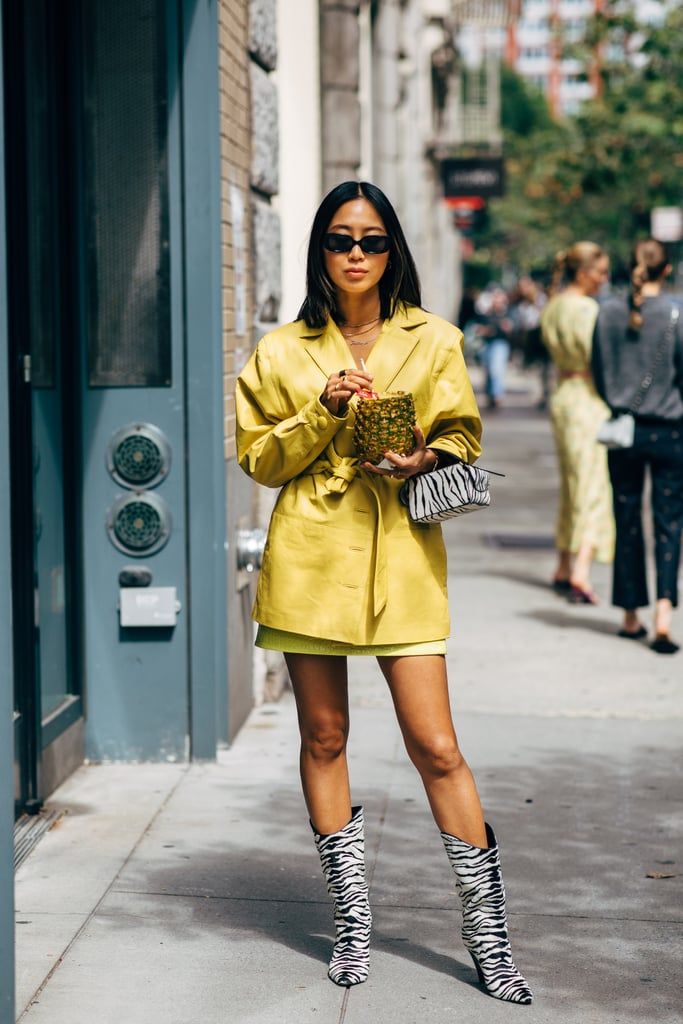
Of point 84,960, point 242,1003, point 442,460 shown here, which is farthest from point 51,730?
point 442,460

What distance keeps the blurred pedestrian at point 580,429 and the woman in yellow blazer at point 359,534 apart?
585cm

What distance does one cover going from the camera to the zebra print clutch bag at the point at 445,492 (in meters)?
3.99

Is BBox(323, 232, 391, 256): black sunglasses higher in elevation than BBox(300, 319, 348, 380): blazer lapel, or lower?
Result: higher

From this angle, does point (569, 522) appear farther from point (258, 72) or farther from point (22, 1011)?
point (22, 1011)

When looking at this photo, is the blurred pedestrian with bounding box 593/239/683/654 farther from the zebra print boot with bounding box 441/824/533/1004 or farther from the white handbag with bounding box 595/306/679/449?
the zebra print boot with bounding box 441/824/533/1004

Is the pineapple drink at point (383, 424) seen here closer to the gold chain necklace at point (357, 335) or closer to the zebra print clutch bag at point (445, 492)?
the zebra print clutch bag at point (445, 492)

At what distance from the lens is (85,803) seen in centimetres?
588

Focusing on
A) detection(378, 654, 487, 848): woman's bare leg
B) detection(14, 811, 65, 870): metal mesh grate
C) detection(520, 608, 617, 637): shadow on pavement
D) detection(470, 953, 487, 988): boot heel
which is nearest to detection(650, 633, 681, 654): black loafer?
detection(520, 608, 617, 637): shadow on pavement

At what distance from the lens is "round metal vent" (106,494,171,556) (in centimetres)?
625

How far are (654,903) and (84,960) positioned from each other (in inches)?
65.2

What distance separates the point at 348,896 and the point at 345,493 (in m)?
1.01

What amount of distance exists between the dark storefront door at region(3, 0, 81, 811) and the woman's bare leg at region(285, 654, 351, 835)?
5.42ft

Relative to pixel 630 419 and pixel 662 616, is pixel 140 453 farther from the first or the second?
pixel 662 616

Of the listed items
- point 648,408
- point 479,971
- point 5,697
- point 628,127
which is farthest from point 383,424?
point 628,127
